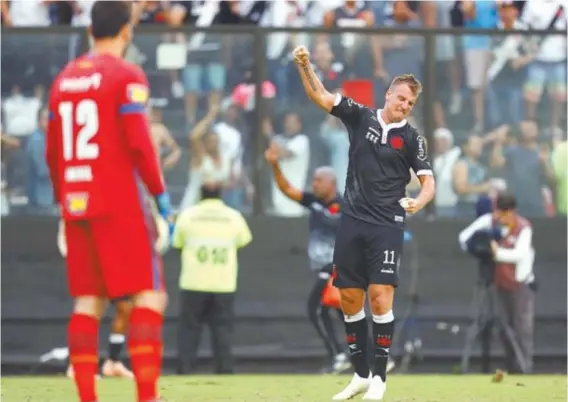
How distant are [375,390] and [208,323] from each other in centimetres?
756

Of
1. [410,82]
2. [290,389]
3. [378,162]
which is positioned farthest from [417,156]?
[290,389]

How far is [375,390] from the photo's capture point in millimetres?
11273

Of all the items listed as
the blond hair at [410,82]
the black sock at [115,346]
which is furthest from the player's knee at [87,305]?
the black sock at [115,346]

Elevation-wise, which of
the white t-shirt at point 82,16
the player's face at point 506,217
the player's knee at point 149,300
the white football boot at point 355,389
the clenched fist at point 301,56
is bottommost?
the white football boot at point 355,389

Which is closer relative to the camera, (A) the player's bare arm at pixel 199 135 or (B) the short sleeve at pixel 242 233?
(B) the short sleeve at pixel 242 233

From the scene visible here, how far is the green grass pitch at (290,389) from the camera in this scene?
→ 39.0ft

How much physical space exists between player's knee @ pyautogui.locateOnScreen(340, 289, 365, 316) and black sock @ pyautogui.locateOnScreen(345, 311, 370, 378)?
59 millimetres

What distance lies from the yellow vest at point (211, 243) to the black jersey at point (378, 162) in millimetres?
6748

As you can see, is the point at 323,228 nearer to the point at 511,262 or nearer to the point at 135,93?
the point at 511,262

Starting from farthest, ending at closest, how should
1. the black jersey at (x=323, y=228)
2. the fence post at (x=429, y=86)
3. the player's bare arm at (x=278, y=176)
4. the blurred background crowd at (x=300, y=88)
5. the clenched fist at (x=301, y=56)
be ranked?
1. the fence post at (x=429, y=86)
2. the blurred background crowd at (x=300, y=88)
3. the black jersey at (x=323, y=228)
4. the player's bare arm at (x=278, y=176)
5. the clenched fist at (x=301, y=56)

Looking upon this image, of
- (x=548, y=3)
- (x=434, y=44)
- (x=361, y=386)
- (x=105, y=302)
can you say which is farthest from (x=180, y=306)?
(x=105, y=302)

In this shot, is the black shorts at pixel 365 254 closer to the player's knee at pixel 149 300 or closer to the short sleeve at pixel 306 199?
the player's knee at pixel 149 300

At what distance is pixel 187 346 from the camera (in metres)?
18.7

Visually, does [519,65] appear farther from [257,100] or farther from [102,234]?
[102,234]
